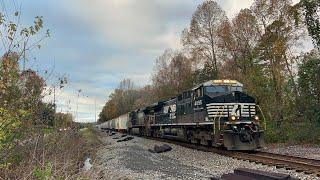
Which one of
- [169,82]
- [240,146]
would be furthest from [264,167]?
[169,82]

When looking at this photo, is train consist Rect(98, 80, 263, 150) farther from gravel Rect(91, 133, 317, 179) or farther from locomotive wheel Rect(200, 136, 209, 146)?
gravel Rect(91, 133, 317, 179)

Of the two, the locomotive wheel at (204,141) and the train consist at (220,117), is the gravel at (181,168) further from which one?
the locomotive wheel at (204,141)

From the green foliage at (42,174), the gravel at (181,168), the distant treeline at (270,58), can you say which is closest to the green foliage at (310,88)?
the distant treeline at (270,58)

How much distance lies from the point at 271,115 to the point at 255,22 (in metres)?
12.1

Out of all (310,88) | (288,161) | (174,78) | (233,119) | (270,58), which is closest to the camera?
(288,161)

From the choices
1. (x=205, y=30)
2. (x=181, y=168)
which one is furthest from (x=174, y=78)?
(x=181, y=168)

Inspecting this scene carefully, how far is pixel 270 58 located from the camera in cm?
3650

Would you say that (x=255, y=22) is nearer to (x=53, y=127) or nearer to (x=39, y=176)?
(x=53, y=127)

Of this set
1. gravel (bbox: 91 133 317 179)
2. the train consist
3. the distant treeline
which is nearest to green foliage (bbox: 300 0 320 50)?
the distant treeline

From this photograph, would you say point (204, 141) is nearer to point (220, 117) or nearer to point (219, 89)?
point (220, 117)

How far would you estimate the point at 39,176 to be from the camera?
8.94 metres

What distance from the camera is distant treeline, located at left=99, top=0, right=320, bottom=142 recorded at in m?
28.0

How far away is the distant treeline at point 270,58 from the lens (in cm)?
2797

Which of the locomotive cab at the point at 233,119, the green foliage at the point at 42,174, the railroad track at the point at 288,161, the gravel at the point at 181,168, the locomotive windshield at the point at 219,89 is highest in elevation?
the locomotive windshield at the point at 219,89
